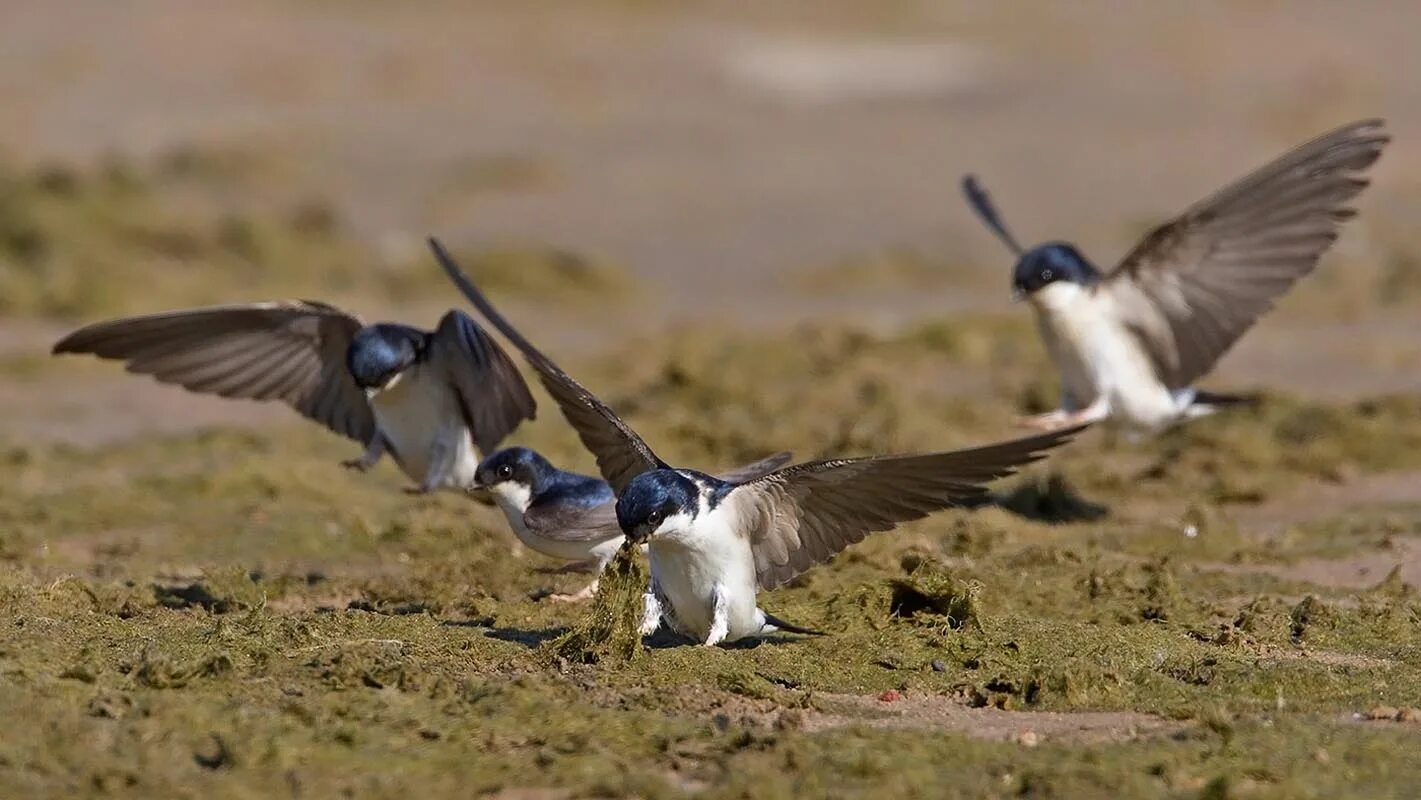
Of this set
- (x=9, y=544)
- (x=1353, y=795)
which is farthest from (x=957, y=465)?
(x=9, y=544)

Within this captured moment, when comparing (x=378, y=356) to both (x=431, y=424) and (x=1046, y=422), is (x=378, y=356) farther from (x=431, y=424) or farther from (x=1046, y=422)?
(x=1046, y=422)

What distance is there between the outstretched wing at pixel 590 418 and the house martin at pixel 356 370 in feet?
3.56

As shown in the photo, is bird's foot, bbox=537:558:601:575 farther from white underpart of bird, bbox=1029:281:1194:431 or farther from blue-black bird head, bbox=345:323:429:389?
white underpart of bird, bbox=1029:281:1194:431

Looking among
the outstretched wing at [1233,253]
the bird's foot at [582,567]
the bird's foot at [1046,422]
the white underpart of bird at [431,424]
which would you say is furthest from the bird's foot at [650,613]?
the outstretched wing at [1233,253]

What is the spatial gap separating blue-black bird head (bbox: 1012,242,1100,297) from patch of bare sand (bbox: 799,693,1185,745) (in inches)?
159

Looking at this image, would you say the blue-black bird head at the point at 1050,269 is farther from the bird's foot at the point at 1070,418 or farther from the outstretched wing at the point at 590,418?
the outstretched wing at the point at 590,418

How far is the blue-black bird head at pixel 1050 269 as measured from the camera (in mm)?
9695

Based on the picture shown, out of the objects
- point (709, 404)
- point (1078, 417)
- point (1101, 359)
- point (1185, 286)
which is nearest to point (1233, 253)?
point (1185, 286)

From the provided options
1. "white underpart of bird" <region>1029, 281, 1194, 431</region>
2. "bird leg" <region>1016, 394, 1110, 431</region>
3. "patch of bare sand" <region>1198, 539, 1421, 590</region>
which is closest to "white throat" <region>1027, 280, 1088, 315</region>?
"white underpart of bird" <region>1029, 281, 1194, 431</region>

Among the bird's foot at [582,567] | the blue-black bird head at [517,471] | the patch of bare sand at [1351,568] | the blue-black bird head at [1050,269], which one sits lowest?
the patch of bare sand at [1351,568]

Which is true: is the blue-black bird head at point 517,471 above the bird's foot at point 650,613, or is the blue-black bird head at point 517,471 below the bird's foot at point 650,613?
above

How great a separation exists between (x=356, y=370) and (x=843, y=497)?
106 inches

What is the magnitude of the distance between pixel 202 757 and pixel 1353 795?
8.66 feet

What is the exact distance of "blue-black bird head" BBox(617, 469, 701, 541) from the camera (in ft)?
19.3
